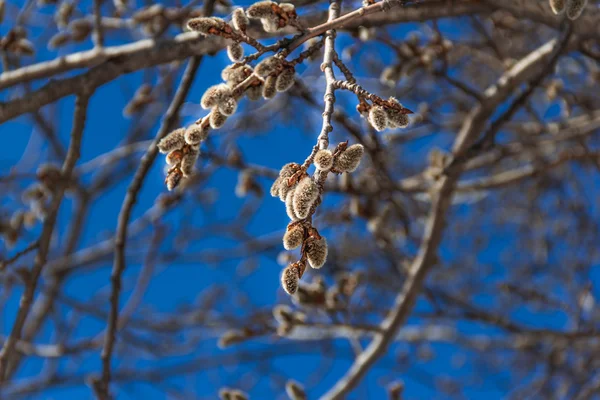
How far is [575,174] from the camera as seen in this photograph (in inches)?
247

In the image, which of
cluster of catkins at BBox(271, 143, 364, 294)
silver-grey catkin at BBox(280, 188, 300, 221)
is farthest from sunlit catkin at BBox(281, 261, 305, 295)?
silver-grey catkin at BBox(280, 188, 300, 221)

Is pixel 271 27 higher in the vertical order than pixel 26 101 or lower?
lower

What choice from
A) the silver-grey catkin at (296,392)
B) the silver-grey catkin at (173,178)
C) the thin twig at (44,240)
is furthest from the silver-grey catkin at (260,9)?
the silver-grey catkin at (296,392)

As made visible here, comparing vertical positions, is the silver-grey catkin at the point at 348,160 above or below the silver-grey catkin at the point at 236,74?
below

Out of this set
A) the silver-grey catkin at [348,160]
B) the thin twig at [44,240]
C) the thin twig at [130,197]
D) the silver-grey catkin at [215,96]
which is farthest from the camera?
the thin twig at [130,197]

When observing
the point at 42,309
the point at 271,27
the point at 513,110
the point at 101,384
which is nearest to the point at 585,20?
the point at 513,110

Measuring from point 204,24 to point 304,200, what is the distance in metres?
0.58

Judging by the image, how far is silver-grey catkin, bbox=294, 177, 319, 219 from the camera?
45.8 inches

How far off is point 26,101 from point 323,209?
8.50ft

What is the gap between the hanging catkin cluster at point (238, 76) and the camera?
138cm

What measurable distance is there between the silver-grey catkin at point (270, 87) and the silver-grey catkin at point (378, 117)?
258mm

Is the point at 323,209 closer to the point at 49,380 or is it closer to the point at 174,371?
the point at 174,371

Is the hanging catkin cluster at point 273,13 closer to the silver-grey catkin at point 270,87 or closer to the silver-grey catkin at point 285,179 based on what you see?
the silver-grey catkin at point 270,87

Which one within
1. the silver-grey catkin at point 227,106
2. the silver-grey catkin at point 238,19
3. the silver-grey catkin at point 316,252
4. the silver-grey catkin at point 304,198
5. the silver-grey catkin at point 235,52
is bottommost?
the silver-grey catkin at point 316,252
